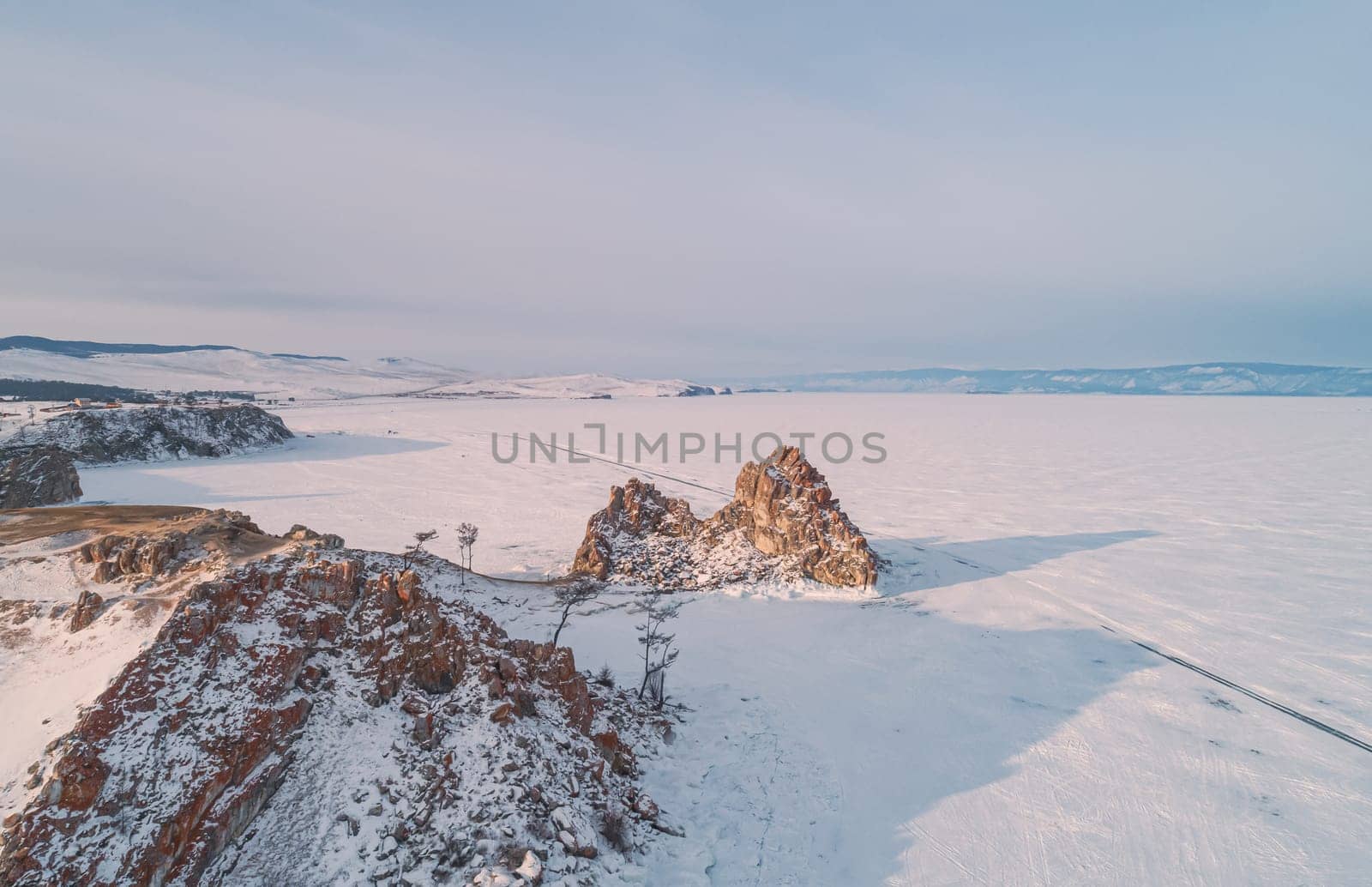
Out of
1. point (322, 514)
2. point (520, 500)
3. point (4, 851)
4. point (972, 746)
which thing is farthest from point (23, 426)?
point (972, 746)

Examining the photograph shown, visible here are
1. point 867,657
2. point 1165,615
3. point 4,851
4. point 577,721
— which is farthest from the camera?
point 1165,615

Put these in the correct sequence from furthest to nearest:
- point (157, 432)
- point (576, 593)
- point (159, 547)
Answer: point (157, 432) < point (576, 593) < point (159, 547)

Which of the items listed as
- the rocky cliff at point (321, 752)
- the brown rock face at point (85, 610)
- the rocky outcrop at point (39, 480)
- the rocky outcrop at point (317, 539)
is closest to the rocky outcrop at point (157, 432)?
the rocky outcrop at point (39, 480)

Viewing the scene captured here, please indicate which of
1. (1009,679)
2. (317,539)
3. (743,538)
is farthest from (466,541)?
(1009,679)

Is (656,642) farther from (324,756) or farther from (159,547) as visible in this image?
(159,547)

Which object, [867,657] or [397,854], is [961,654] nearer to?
[867,657]

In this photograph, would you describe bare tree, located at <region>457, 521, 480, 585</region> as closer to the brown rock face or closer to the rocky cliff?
the rocky cliff
